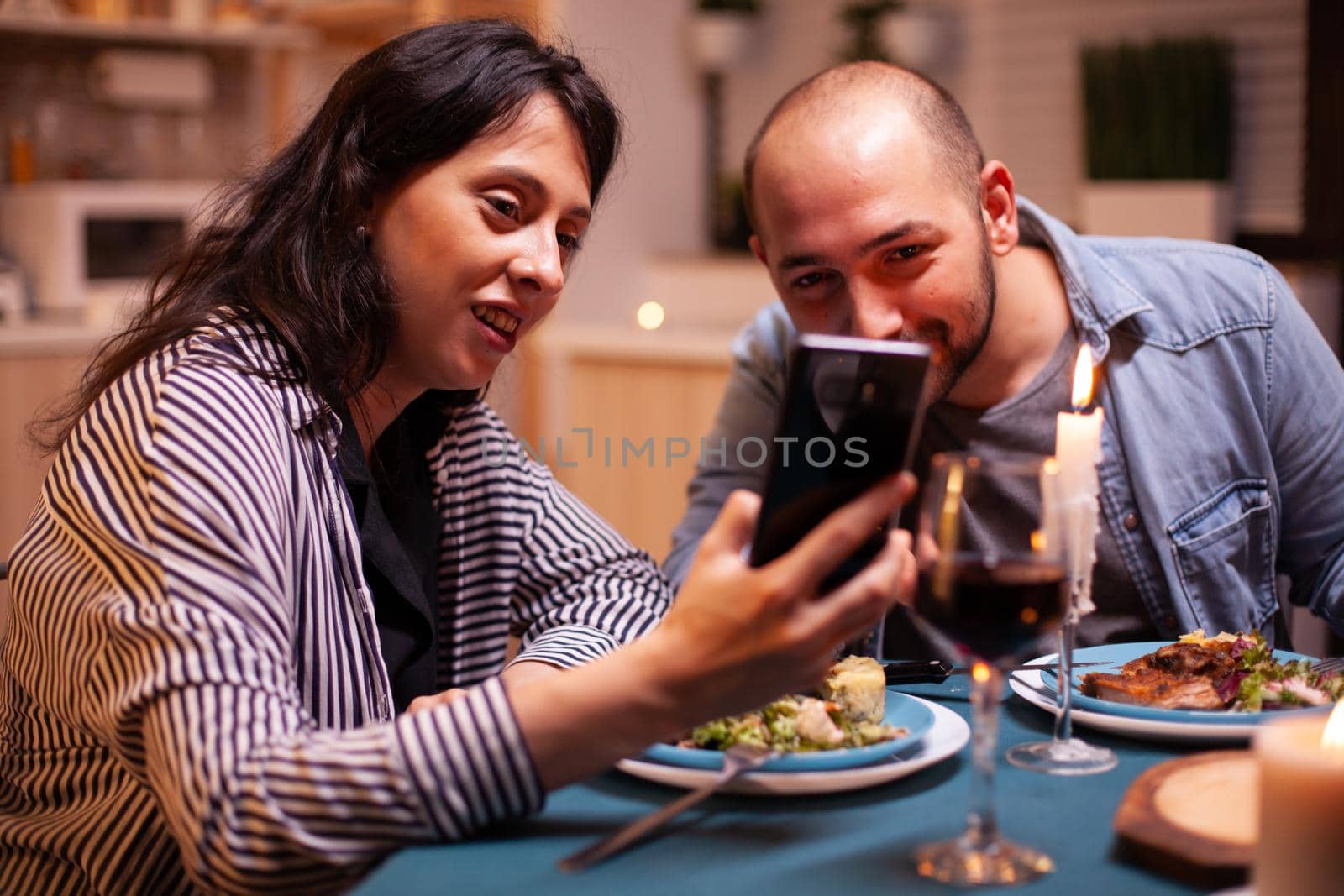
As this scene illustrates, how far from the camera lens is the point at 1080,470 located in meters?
0.98

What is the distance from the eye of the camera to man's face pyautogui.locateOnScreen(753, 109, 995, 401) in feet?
5.39

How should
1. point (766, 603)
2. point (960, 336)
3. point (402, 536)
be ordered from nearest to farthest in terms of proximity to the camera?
point (766, 603), point (402, 536), point (960, 336)

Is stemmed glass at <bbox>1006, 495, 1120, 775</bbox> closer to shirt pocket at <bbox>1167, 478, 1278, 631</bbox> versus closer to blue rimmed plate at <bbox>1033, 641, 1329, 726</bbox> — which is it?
blue rimmed plate at <bbox>1033, 641, 1329, 726</bbox>

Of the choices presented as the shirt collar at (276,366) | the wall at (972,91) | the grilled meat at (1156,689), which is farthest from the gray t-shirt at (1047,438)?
the wall at (972,91)

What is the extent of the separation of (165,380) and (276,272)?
0.32 metres

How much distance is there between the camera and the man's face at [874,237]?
164cm

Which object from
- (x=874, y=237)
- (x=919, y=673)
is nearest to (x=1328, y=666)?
(x=919, y=673)

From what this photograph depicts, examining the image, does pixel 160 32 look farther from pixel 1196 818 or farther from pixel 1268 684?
pixel 1196 818

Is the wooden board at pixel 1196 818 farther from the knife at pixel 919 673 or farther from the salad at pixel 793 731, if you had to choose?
the knife at pixel 919 673

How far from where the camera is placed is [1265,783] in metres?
0.74

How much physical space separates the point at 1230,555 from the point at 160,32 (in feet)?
12.9

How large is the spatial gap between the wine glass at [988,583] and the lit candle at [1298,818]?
14 centimetres

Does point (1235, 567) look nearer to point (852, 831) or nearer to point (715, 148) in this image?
point (852, 831)

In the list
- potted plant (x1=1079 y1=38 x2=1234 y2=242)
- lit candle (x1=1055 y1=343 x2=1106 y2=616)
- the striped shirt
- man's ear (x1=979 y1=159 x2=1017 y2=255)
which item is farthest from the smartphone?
potted plant (x1=1079 y1=38 x2=1234 y2=242)
